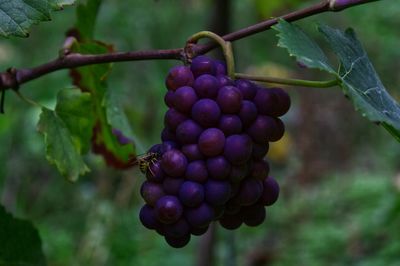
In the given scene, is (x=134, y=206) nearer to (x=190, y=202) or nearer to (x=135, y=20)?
(x=135, y=20)

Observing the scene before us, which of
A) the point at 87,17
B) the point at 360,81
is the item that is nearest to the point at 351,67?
the point at 360,81

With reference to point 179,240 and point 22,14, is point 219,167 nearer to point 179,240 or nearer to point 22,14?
point 179,240

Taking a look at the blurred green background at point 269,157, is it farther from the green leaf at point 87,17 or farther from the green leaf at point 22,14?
the green leaf at point 22,14

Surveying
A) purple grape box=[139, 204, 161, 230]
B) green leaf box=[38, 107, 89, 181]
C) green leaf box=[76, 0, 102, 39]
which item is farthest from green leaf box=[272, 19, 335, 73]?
green leaf box=[76, 0, 102, 39]

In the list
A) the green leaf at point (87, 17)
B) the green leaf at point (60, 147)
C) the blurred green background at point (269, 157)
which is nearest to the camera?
the green leaf at point (60, 147)

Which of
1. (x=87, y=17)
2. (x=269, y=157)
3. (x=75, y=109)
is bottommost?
(x=75, y=109)

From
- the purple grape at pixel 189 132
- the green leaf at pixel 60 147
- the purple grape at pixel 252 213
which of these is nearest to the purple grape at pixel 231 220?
the purple grape at pixel 252 213

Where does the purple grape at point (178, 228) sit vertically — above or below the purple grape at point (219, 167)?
below
